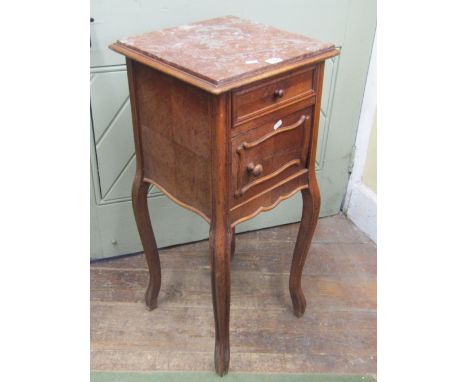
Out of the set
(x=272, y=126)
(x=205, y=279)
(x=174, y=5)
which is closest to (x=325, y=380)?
(x=205, y=279)

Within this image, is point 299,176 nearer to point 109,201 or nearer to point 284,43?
point 284,43

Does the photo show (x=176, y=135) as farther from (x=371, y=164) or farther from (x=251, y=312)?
(x=371, y=164)

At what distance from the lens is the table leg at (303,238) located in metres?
1.60

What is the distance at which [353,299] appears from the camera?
1988 mm

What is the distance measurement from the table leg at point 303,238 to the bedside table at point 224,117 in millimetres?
13

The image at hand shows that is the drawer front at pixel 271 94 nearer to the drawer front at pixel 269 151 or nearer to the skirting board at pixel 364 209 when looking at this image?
the drawer front at pixel 269 151

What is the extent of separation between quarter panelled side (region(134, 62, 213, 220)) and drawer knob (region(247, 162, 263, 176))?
0.11m

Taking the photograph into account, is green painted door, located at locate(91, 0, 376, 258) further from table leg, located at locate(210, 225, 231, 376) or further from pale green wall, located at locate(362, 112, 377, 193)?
table leg, located at locate(210, 225, 231, 376)

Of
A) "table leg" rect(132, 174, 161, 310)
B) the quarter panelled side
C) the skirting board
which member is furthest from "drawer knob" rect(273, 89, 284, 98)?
the skirting board

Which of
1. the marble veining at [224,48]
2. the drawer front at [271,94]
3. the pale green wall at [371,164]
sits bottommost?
the pale green wall at [371,164]

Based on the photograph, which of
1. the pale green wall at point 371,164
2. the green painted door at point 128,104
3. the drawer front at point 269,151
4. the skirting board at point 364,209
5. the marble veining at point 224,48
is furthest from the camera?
the skirting board at point 364,209

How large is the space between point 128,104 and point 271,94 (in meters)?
0.73

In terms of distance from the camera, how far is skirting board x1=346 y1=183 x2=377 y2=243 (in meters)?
2.29

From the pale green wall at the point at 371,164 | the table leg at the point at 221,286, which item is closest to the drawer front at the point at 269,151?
the table leg at the point at 221,286
